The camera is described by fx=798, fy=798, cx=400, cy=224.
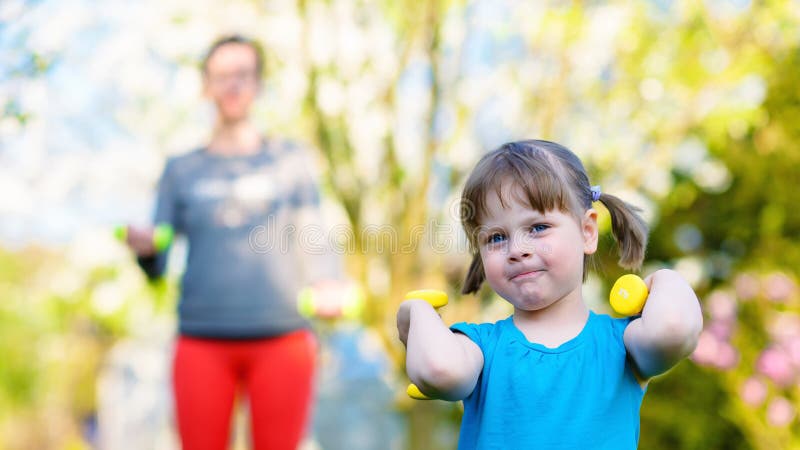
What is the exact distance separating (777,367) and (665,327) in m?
2.99

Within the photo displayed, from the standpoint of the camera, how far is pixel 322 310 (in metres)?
2.58

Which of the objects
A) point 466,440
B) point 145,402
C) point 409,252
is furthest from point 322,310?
point 145,402

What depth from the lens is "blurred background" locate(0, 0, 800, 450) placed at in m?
4.15

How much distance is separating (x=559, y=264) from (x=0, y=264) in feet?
17.9

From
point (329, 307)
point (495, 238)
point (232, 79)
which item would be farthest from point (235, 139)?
point (495, 238)

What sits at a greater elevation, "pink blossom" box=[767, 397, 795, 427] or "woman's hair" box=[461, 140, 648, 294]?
"woman's hair" box=[461, 140, 648, 294]

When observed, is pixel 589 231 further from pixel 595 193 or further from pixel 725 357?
pixel 725 357

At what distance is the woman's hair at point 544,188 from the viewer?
1.30 m

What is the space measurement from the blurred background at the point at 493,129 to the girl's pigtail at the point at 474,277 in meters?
2.33

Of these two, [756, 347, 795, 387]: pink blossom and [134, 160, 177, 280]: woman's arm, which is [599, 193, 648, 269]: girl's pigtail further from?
[756, 347, 795, 387]: pink blossom

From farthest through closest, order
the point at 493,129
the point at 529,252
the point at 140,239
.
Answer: the point at 493,129 < the point at 140,239 < the point at 529,252

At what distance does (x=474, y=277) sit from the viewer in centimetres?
151

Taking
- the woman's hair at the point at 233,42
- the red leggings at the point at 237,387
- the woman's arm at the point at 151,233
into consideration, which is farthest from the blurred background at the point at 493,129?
the red leggings at the point at 237,387

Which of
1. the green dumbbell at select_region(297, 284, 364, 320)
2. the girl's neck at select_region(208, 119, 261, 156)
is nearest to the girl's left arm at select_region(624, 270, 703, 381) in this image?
the green dumbbell at select_region(297, 284, 364, 320)
